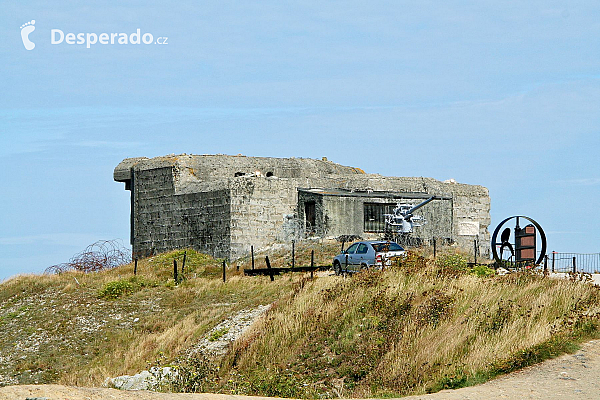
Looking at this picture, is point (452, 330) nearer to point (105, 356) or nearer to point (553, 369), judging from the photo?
point (553, 369)

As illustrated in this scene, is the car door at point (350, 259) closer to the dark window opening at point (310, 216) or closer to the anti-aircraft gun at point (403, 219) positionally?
the dark window opening at point (310, 216)

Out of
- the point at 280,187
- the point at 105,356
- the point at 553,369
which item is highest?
the point at 280,187

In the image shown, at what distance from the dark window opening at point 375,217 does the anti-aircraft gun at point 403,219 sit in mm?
538

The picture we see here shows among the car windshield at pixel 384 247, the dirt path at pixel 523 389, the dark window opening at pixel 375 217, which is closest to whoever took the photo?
the dirt path at pixel 523 389

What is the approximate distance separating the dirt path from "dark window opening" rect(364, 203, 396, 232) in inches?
909

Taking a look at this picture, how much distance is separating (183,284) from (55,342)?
6110 millimetres

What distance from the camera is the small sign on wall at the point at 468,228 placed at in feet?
129

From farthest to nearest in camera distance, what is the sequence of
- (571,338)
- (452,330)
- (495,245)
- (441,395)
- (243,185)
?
1. (243,185)
2. (495,245)
3. (452,330)
4. (571,338)
5. (441,395)

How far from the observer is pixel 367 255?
83.0 feet

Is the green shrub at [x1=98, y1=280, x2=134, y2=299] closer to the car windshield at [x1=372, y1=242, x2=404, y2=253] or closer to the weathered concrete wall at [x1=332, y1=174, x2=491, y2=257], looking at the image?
the car windshield at [x1=372, y1=242, x2=404, y2=253]

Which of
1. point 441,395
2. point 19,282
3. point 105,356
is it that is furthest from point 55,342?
point 441,395

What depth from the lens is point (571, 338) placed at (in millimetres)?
13492

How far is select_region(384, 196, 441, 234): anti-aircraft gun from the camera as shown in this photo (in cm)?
3575

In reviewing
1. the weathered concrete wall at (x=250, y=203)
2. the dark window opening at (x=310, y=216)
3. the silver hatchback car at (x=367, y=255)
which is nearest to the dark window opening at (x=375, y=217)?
the weathered concrete wall at (x=250, y=203)
